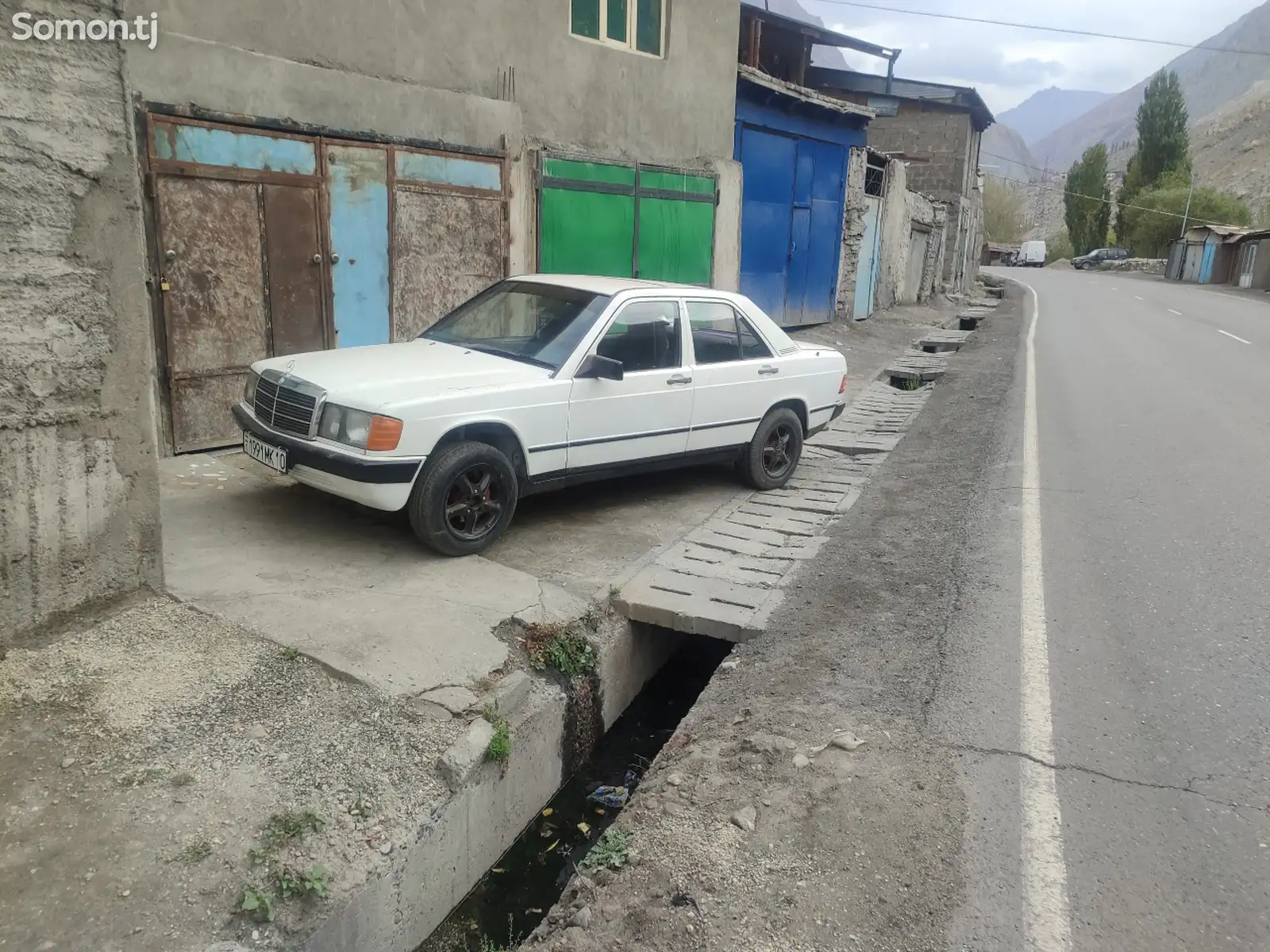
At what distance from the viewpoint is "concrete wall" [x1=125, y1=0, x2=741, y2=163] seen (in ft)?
22.5

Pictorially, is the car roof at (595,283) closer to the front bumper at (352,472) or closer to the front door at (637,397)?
the front door at (637,397)

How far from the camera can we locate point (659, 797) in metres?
3.53

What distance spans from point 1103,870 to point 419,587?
3367 mm

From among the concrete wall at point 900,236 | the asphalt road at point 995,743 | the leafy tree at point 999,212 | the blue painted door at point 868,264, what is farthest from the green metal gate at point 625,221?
the leafy tree at point 999,212

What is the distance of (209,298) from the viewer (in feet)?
23.2

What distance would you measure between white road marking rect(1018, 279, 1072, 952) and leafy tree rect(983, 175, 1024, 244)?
82.8 metres

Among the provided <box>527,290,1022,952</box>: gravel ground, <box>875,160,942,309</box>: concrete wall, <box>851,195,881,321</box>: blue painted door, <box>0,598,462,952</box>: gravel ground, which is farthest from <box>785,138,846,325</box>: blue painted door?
<box>0,598,462,952</box>: gravel ground

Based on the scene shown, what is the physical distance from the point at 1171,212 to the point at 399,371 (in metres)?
69.2

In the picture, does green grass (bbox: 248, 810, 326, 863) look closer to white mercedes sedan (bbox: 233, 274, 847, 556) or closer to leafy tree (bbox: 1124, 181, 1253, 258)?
white mercedes sedan (bbox: 233, 274, 847, 556)

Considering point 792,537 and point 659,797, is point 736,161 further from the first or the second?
point 659,797

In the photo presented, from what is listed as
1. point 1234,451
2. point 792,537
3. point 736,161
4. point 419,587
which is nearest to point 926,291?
point 736,161

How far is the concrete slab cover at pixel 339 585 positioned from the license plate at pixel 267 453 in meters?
0.45

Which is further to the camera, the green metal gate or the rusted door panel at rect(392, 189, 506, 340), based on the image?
the green metal gate

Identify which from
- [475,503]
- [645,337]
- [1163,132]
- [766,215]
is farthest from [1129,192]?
[475,503]
